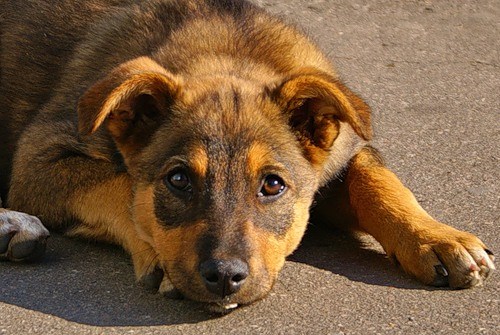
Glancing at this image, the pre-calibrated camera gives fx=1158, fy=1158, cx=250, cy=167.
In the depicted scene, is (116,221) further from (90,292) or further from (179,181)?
(179,181)

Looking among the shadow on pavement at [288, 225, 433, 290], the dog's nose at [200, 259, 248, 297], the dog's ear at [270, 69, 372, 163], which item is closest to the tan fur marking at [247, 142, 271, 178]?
the dog's ear at [270, 69, 372, 163]

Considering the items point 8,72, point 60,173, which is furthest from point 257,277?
point 8,72

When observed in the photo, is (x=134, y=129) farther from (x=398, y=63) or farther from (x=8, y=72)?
(x=398, y=63)

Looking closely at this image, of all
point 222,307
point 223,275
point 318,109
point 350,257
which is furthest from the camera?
point 350,257

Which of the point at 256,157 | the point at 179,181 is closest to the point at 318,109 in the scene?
the point at 256,157

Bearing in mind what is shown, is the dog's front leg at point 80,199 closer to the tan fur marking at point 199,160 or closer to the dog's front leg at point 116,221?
the dog's front leg at point 116,221

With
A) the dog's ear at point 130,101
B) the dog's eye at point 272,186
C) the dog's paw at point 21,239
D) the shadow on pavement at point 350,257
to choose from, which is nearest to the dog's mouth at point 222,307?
the dog's eye at point 272,186
